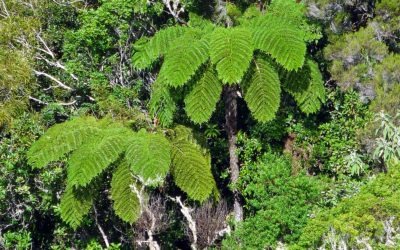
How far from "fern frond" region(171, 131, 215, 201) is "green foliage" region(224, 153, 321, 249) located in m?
0.54

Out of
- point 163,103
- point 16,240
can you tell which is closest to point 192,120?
point 163,103

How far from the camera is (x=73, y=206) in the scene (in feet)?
26.8

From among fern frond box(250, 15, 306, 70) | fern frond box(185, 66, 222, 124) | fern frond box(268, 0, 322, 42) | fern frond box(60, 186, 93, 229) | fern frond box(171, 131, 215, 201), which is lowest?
fern frond box(60, 186, 93, 229)

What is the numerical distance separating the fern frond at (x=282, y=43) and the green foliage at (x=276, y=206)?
1.29 metres

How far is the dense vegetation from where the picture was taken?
7.95 metres

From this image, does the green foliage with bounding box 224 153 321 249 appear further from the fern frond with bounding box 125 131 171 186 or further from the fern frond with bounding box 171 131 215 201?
the fern frond with bounding box 125 131 171 186

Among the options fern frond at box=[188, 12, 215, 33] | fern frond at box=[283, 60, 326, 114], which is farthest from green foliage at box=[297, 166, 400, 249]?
fern frond at box=[188, 12, 215, 33]

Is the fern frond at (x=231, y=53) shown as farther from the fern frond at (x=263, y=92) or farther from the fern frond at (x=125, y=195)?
the fern frond at (x=125, y=195)

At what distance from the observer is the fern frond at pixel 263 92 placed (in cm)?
809

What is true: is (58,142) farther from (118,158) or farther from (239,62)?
(239,62)

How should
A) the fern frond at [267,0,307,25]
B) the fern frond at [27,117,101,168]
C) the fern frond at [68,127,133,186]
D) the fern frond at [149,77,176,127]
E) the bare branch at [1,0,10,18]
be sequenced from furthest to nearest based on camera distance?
the bare branch at [1,0,10,18]
the fern frond at [267,0,307,25]
the fern frond at [149,77,176,127]
the fern frond at [27,117,101,168]
the fern frond at [68,127,133,186]

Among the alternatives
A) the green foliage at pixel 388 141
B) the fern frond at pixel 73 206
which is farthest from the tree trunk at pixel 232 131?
the fern frond at pixel 73 206

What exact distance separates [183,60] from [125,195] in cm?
180

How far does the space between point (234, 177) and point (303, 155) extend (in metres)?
1.02
